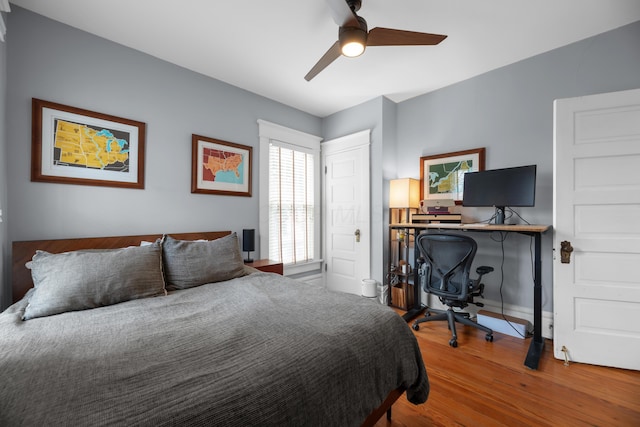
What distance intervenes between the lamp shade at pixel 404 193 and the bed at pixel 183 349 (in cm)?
192

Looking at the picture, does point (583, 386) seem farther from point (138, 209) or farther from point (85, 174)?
point (85, 174)

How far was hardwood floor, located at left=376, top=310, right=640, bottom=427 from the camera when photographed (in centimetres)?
158

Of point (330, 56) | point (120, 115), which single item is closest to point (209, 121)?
point (120, 115)

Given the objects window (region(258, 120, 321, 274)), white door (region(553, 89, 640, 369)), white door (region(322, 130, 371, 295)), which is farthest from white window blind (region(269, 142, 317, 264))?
white door (region(553, 89, 640, 369))

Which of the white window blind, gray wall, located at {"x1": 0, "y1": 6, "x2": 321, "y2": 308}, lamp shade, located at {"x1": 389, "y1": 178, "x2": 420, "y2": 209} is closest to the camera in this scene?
gray wall, located at {"x1": 0, "y1": 6, "x2": 321, "y2": 308}

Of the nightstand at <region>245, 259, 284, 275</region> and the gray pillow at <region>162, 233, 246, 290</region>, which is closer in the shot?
the gray pillow at <region>162, 233, 246, 290</region>

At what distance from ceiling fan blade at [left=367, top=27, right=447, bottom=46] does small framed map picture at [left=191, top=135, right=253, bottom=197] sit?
1.91 m

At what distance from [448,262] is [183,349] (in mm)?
2344

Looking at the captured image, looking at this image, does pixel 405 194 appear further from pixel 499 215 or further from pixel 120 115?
pixel 120 115

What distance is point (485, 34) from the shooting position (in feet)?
7.54

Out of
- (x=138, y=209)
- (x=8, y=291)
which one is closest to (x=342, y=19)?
(x=138, y=209)

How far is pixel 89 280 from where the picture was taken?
156 cm

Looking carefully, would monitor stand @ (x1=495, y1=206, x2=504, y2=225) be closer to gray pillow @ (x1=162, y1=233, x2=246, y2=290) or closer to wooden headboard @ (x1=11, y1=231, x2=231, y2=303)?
gray pillow @ (x1=162, y1=233, x2=246, y2=290)

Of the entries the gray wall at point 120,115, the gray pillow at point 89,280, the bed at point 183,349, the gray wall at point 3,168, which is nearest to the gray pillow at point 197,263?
the bed at point 183,349
